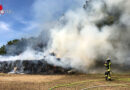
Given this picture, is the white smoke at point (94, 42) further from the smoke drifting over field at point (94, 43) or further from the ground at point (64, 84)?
the ground at point (64, 84)

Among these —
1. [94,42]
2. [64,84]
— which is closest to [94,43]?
[94,42]

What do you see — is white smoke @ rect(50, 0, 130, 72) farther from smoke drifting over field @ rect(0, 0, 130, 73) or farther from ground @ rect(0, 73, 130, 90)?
ground @ rect(0, 73, 130, 90)

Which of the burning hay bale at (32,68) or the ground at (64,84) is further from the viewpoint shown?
the burning hay bale at (32,68)

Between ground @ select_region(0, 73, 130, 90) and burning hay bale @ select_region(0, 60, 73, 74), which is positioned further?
burning hay bale @ select_region(0, 60, 73, 74)

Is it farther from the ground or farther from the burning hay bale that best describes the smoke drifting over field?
the ground

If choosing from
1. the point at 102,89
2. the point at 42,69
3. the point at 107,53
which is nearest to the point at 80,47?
the point at 107,53

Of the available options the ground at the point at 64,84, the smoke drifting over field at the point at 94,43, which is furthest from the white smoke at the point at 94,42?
the ground at the point at 64,84

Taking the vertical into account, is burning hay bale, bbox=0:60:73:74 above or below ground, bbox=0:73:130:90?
above

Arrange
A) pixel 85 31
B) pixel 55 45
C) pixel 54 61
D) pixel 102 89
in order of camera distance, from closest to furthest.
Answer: pixel 102 89 → pixel 54 61 → pixel 85 31 → pixel 55 45

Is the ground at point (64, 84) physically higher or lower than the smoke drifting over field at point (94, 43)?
lower

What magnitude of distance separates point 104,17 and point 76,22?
5.83 m

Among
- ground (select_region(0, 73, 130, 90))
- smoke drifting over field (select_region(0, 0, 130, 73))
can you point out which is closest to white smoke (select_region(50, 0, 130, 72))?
smoke drifting over field (select_region(0, 0, 130, 73))

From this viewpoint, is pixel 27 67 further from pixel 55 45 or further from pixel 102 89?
pixel 102 89

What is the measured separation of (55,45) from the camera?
25.5m
